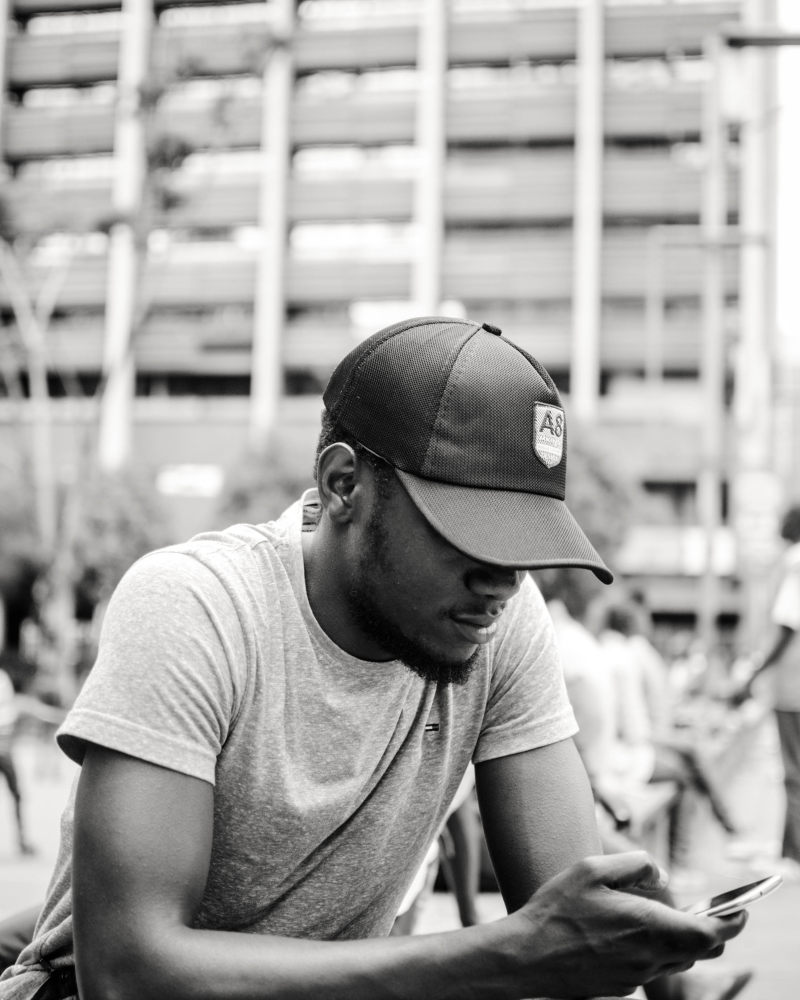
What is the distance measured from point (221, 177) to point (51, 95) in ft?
27.1

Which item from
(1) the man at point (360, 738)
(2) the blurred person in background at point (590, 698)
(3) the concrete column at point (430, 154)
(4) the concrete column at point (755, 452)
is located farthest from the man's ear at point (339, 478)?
(3) the concrete column at point (430, 154)

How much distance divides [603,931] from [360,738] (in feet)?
1.53

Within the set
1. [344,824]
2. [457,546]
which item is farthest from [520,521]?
[344,824]

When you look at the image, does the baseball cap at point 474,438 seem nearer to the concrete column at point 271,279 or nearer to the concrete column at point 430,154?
the concrete column at point 271,279

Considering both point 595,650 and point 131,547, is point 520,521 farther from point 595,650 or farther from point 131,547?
point 131,547

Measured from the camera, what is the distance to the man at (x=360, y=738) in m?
1.60

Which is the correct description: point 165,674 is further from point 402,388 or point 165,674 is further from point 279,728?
point 402,388

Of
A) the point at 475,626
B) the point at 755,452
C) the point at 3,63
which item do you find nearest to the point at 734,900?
the point at 475,626

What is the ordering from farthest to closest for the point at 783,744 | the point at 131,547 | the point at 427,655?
the point at 131,547 → the point at 783,744 → the point at 427,655

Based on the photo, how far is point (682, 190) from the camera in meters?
47.5

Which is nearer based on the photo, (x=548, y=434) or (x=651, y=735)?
(x=548, y=434)

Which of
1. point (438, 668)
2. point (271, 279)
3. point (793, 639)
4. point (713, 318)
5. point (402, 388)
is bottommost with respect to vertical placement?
point (793, 639)

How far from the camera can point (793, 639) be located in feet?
24.1

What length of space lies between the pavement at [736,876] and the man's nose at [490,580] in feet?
12.6
